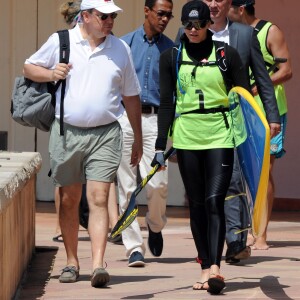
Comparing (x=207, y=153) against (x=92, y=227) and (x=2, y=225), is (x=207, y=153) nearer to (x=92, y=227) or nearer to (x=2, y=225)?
(x=92, y=227)

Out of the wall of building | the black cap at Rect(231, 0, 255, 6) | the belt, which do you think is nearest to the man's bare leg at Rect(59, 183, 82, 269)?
the belt

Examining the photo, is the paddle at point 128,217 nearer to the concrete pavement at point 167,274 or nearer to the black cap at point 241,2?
the concrete pavement at point 167,274

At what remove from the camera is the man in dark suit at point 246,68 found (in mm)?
9594

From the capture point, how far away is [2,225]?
24.5 ft

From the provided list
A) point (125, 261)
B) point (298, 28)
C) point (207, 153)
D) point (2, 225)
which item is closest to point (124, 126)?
point (125, 261)

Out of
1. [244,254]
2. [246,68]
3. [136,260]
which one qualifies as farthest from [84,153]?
[244,254]

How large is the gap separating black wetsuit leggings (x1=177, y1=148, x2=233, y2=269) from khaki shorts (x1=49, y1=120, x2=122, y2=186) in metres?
0.47

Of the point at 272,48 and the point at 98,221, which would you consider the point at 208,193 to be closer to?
the point at 98,221

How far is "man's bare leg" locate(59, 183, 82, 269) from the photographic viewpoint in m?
9.02

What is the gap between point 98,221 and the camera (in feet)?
28.8

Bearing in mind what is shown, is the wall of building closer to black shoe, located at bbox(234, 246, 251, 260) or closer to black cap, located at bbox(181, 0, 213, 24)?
black shoe, located at bbox(234, 246, 251, 260)

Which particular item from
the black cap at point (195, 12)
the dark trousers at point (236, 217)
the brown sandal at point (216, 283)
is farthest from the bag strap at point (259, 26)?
the brown sandal at point (216, 283)

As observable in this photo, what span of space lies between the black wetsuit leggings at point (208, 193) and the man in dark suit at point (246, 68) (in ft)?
2.51

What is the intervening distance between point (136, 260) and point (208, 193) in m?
1.43
